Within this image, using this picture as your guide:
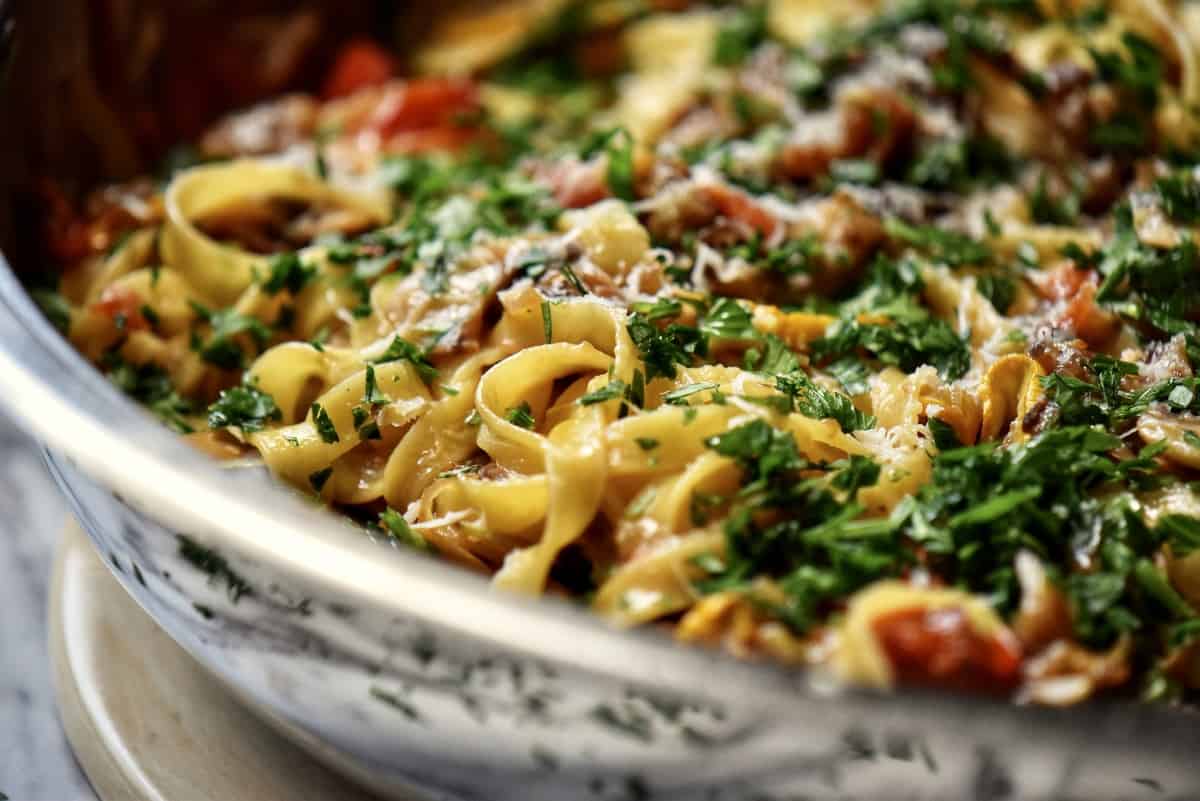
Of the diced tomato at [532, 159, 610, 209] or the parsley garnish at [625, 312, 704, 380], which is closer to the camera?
the parsley garnish at [625, 312, 704, 380]

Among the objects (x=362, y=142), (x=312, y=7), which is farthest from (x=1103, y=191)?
(x=312, y=7)

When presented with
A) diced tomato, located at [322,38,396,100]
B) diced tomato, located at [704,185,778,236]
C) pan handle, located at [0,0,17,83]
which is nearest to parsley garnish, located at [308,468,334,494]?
diced tomato, located at [704,185,778,236]

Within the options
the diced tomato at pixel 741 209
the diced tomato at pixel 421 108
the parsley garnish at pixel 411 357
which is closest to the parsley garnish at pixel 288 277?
the parsley garnish at pixel 411 357

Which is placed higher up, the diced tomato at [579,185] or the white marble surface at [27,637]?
the diced tomato at [579,185]

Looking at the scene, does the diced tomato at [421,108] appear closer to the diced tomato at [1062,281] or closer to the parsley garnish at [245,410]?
the parsley garnish at [245,410]

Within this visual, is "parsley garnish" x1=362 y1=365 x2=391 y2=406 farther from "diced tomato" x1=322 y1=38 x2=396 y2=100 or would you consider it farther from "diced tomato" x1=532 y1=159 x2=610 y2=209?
"diced tomato" x1=322 y1=38 x2=396 y2=100

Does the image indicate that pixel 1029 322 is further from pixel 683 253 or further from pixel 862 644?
pixel 862 644

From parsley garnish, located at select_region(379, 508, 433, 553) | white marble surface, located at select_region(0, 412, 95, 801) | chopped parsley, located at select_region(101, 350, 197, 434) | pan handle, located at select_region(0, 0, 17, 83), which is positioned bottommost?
white marble surface, located at select_region(0, 412, 95, 801)
